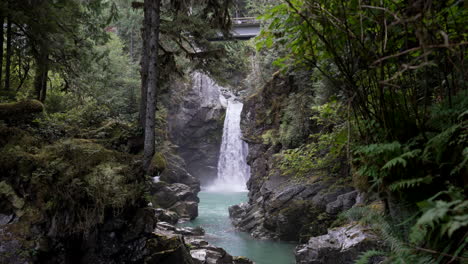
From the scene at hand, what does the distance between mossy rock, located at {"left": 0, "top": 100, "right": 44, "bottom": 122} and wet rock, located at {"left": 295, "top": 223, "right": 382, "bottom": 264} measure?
7.74m

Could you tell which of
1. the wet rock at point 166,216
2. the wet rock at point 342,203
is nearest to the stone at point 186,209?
the wet rock at point 166,216

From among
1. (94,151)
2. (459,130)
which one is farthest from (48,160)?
(459,130)

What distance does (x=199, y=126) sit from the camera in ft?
104

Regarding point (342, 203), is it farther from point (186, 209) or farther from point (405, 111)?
point (186, 209)

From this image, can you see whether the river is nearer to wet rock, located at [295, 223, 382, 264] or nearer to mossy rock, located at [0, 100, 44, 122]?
wet rock, located at [295, 223, 382, 264]

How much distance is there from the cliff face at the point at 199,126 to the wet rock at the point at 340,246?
23.7m

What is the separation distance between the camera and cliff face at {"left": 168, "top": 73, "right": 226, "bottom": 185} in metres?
31.2

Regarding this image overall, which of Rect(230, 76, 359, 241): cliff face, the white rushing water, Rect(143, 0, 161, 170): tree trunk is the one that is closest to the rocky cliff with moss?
Rect(143, 0, 161, 170): tree trunk

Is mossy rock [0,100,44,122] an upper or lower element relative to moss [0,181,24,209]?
upper

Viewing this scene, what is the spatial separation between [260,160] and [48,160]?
11.6 meters

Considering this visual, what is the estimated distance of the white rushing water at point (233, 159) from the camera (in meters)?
28.7

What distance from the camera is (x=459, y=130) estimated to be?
2178 mm

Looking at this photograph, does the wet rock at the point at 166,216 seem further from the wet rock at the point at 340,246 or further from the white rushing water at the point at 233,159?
the white rushing water at the point at 233,159

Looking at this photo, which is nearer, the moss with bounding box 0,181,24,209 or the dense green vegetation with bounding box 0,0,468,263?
the dense green vegetation with bounding box 0,0,468,263
